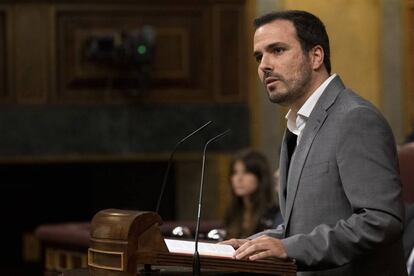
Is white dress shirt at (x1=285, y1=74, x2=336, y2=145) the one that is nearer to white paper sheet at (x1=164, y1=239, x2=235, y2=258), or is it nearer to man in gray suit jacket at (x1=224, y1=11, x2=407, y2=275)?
man in gray suit jacket at (x1=224, y1=11, x2=407, y2=275)

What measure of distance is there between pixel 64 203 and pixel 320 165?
18.6ft

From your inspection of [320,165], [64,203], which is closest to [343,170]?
[320,165]

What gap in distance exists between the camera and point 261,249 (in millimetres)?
2309

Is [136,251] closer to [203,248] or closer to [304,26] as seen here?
[203,248]

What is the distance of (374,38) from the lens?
7.46m

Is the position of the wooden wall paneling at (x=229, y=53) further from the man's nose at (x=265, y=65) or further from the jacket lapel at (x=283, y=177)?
the man's nose at (x=265, y=65)

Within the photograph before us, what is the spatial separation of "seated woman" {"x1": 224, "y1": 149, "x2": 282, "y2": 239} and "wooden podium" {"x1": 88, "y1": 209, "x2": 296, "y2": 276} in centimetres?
311

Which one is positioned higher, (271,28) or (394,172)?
(271,28)

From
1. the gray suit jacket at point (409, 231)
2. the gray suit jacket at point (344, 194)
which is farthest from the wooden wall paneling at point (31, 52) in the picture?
the gray suit jacket at point (344, 194)

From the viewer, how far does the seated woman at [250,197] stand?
18.0 ft

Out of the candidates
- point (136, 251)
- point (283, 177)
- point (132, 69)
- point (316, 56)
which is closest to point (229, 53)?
point (132, 69)

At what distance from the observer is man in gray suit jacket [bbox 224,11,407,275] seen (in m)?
2.33

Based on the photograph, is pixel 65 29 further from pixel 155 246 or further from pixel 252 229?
pixel 155 246

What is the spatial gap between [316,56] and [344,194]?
341 mm
